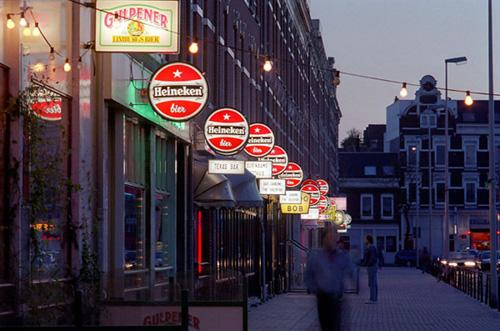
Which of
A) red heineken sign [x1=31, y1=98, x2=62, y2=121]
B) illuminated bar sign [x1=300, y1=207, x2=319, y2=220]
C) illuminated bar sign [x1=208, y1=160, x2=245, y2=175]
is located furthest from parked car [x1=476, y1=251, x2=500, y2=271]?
red heineken sign [x1=31, y1=98, x2=62, y2=121]

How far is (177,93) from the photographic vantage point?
1883cm

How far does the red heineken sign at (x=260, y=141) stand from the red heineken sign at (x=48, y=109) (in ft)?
50.6

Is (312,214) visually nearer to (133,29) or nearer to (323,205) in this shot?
(323,205)

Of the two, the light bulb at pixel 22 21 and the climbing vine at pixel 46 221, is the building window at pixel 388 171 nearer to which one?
the climbing vine at pixel 46 221

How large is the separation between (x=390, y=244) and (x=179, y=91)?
91.4m

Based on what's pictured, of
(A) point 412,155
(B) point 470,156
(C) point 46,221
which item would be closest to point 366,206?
(A) point 412,155

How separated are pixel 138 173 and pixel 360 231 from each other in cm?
8912

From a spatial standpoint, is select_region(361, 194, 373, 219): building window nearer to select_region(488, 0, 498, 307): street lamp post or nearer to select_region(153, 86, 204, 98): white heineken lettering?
select_region(488, 0, 498, 307): street lamp post

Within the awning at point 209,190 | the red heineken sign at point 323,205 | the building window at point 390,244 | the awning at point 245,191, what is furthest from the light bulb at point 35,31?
the building window at point 390,244

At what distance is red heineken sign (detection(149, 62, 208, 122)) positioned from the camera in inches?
736

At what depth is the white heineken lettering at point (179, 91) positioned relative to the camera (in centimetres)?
1877

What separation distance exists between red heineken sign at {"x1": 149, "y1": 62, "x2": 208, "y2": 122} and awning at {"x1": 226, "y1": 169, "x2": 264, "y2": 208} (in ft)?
34.2

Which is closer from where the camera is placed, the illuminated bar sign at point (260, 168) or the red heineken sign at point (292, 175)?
the illuminated bar sign at point (260, 168)

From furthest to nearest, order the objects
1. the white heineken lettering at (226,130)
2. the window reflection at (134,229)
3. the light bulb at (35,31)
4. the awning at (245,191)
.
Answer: the awning at (245,191) < the white heineken lettering at (226,130) < the window reflection at (134,229) < the light bulb at (35,31)
